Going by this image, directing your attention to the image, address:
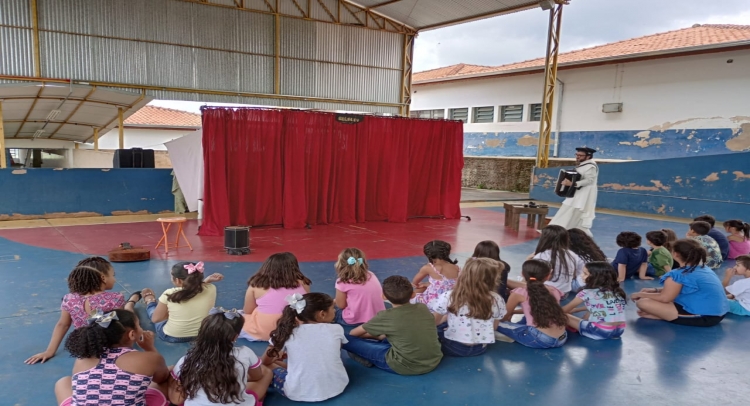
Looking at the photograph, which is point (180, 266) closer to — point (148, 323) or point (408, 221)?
point (148, 323)

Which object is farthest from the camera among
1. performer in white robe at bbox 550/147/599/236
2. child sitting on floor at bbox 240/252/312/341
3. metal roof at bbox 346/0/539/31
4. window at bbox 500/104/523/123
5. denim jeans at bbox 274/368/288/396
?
window at bbox 500/104/523/123

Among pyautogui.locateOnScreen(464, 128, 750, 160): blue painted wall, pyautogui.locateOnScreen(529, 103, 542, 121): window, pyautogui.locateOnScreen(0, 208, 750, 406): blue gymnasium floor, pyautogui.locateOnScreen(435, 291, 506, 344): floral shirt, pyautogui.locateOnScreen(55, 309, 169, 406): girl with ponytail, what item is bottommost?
pyautogui.locateOnScreen(0, 208, 750, 406): blue gymnasium floor

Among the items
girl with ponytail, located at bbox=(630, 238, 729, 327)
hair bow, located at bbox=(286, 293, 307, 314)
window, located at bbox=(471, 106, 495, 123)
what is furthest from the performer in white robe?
window, located at bbox=(471, 106, 495, 123)

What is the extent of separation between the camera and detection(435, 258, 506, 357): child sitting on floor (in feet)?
10.5

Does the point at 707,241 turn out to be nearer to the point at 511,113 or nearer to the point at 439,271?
the point at 439,271

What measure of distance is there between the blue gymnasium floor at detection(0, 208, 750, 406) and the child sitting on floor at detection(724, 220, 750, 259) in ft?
7.55

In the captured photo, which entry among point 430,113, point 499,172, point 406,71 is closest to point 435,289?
point 406,71

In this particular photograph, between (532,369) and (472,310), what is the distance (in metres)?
0.57

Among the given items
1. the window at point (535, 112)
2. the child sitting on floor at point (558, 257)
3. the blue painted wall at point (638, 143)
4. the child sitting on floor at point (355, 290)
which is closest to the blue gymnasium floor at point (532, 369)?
the child sitting on floor at point (355, 290)

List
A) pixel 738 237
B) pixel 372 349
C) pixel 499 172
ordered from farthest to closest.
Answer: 1. pixel 499 172
2. pixel 738 237
3. pixel 372 349

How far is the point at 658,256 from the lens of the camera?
5.62m

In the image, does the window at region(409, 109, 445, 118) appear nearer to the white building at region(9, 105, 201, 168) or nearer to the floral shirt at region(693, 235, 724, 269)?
the white building at region(9, 105, 201, 168)

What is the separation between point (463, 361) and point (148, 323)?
2.44m

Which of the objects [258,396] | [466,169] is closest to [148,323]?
[258,396]
